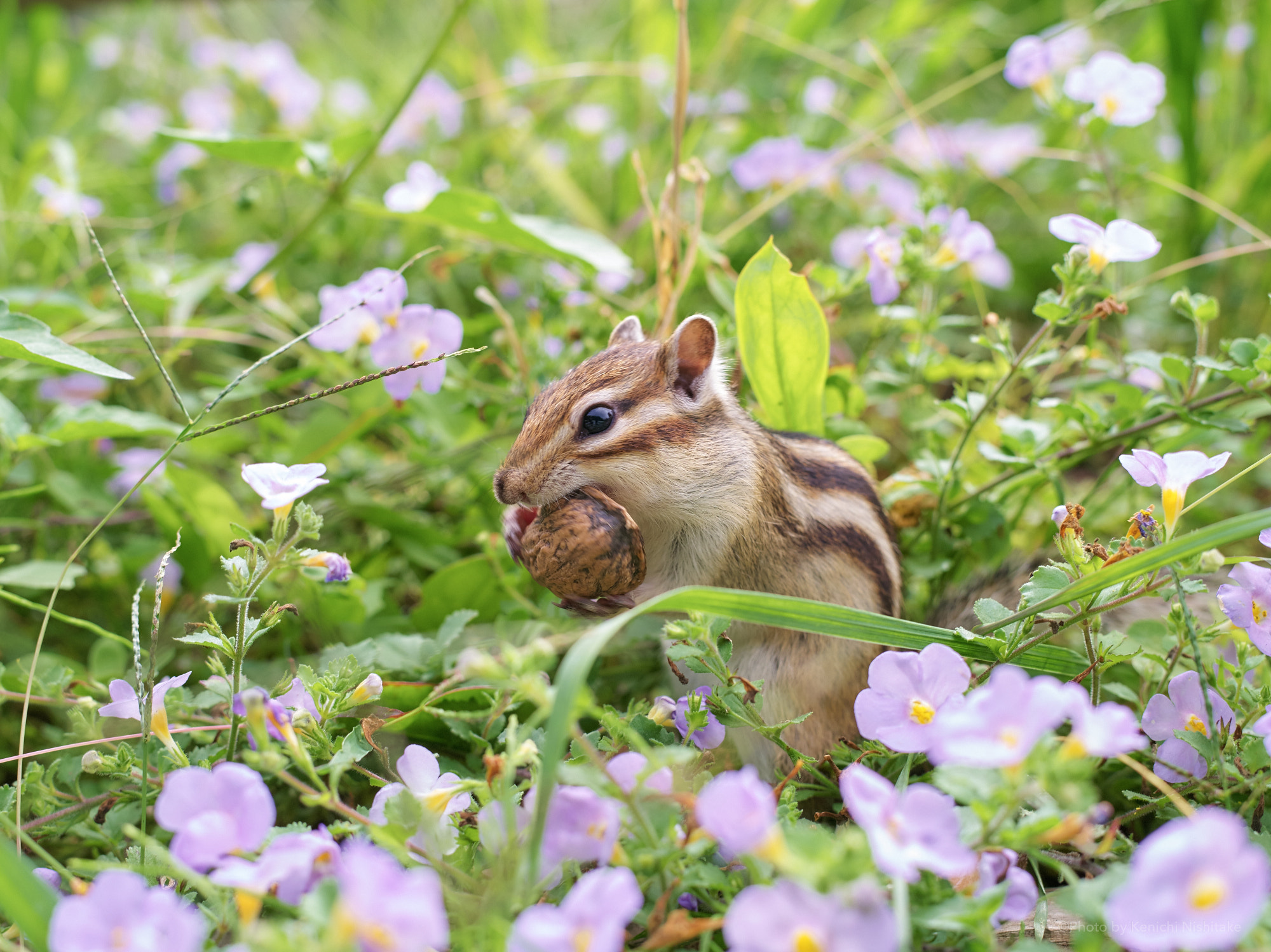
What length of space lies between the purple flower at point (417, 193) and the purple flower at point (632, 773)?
174 centimetres

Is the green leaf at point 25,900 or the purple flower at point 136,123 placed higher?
the purple flower at point 136,123

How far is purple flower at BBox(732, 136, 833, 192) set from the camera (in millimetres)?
3309

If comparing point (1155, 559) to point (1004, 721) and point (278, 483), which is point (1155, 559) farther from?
point (278, 483)

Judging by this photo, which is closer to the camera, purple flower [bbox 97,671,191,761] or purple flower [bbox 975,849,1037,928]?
purple flower [bbox 975,849,1037,928]

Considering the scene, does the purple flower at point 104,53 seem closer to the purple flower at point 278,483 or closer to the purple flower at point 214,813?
the purple flower at point 278,483

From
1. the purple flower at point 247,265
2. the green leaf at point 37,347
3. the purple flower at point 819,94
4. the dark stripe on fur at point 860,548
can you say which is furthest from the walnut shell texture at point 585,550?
the purple flower at point 819,94

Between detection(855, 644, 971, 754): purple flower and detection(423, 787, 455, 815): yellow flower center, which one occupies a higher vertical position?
detection(855, 644, 971, 754): purple flower

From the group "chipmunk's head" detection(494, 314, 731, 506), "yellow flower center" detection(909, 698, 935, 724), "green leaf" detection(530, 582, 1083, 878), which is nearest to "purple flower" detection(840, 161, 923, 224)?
"chipmunk's head" detection(494, 314, 731, 506)

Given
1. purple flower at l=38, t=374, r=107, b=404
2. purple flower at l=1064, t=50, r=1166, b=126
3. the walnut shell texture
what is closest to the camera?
the walnut shell texture

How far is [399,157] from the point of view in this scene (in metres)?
4.32

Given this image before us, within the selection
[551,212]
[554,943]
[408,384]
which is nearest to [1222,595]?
[554,943]

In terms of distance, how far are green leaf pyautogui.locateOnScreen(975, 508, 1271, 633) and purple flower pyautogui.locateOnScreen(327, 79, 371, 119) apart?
159 inches

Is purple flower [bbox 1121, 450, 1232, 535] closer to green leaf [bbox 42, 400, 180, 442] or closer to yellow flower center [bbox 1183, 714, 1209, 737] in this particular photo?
yellow flower center [bbox 1183, 714, 1209, 737]

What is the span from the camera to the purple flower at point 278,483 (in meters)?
1.48
